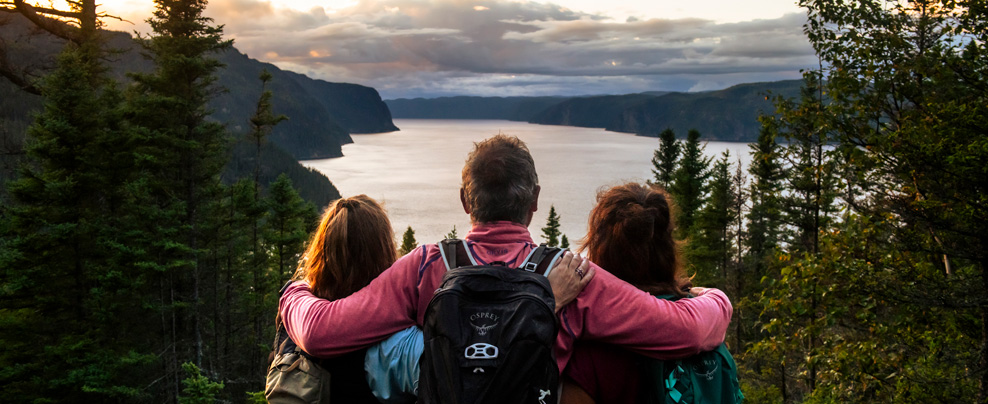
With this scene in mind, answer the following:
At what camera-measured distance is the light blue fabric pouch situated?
2.33 metres

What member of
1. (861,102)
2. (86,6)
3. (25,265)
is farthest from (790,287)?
(25,265)

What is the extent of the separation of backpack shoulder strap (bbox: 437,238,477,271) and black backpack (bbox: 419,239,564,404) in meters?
0.22

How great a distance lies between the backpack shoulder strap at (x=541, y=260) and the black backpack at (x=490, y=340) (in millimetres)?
117

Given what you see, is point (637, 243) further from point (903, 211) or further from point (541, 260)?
point (903, 211)

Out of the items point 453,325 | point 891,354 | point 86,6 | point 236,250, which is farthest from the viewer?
point 236,250

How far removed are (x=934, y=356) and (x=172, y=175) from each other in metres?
19.7

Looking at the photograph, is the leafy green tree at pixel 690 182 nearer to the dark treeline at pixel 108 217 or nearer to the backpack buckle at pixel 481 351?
the dark treeline at pixel 108 217

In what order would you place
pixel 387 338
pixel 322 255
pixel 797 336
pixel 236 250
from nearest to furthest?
pixel 387 338 < pixel 322 255 < pixel 797 336 < pixel 236 250

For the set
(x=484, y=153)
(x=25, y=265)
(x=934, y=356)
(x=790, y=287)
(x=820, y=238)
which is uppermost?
(x=484, y=153)

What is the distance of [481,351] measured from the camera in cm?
196

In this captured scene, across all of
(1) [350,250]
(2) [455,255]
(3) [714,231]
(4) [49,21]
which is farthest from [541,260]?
(3) [714,231]

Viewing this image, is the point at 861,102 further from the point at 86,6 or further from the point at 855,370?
the point at 86,6

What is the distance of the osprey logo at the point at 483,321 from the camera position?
1.99 meters

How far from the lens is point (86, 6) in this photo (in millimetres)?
10648
